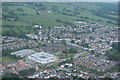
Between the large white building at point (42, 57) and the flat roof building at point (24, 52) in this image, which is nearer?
the large white building at point (42, 57)

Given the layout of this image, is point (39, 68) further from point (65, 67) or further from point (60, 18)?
point (60, 18)

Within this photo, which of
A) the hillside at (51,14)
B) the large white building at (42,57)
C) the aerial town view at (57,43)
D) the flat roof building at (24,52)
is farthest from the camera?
the hillside at (51,14)

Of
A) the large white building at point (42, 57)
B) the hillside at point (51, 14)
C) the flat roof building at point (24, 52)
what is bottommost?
the large white building at point (42, 57)

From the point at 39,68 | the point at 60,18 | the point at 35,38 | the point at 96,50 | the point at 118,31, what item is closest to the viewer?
the point at 39,68

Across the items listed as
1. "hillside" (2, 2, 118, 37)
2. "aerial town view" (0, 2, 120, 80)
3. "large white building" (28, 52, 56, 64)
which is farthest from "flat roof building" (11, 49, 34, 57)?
"hillside" (2, 2, 118, 37)

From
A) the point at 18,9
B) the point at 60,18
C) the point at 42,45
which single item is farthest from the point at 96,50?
the point at 18,9

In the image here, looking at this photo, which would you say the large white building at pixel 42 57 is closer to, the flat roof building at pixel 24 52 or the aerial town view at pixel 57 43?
the aerial town view at pixel 57 43

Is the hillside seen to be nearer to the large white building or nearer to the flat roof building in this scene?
the flat roof building

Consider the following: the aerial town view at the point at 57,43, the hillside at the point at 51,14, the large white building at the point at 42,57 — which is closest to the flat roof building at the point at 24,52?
the aerial town view at the point at 57,43
